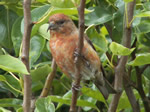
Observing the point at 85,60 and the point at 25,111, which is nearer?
the point at 25,111

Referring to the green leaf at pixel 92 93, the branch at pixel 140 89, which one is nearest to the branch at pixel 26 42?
the green leaf at pixel 92 93

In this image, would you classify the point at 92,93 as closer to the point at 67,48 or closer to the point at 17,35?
the point at 67,48

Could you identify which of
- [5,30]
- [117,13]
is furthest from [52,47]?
[117,13]

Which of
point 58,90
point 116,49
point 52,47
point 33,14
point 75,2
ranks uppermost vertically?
point 75,2

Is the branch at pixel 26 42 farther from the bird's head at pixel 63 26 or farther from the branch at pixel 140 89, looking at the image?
the branch at pixel 140 89

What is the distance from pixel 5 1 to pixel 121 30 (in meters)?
0.96

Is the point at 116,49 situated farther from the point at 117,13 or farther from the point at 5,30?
the point at 5,30

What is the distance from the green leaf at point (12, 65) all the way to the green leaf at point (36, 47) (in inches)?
22.0

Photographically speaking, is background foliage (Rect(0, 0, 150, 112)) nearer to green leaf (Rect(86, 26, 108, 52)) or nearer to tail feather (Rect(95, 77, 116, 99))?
green leaf (Rect(86, 26, 108, 52))

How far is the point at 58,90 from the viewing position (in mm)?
4047

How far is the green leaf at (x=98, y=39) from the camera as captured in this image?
308 centimetres

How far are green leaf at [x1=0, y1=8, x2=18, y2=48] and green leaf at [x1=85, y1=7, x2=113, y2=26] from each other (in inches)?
27.4

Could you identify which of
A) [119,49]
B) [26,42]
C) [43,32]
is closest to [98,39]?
[43,32]

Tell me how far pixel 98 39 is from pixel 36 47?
0.51 meters
